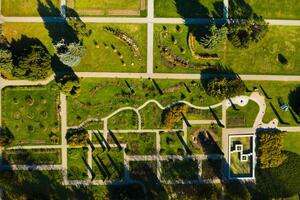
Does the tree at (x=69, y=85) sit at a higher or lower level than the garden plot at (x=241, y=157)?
higher

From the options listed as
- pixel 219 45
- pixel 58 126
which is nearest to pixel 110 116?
pixel 58 126

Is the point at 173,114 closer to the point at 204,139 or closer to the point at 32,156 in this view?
the point at 204,139

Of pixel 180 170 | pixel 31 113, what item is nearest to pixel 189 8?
pixel 180 170

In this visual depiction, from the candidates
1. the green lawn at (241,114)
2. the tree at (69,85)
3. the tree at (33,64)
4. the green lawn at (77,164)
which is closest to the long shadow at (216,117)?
the green lawn at (241,114)

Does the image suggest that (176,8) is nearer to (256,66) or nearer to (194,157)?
(256,66)

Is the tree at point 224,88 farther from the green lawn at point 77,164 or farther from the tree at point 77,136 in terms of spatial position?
the green lawn at point 77,164
